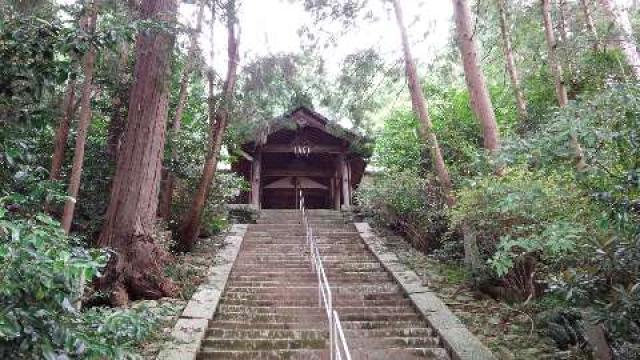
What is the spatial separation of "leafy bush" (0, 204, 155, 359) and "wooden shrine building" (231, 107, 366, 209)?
11899mm

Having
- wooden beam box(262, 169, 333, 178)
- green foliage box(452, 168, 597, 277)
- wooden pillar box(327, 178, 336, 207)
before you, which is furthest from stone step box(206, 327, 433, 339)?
wooden beam box(262, 169, 333, 178)

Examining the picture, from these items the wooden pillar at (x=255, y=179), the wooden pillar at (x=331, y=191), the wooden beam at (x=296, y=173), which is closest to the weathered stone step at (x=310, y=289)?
the wooden pillar at (x=255, y=179)

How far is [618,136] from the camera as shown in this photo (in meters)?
3.69

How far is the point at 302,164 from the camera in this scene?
19.5 m

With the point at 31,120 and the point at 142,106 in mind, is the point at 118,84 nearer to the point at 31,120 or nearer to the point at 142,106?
the point at 142,106

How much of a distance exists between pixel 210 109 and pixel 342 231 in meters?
4.96

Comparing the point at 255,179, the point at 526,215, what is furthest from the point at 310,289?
the point at 255,179

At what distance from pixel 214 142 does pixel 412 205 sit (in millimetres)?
4558

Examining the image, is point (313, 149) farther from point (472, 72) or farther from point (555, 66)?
point (555, 66)

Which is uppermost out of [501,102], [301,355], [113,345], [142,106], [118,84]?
[501,102]

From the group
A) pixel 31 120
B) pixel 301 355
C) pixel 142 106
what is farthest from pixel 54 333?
pixel 142 106

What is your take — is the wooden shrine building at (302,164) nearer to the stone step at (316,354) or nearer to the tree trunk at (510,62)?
the tree trunk at (510,62)

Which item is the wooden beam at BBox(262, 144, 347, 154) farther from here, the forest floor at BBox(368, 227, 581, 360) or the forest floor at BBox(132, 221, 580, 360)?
the forest floor at BBox(368, 227, 581, 360)

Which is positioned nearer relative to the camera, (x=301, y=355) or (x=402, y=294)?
(x=301, y=355)
